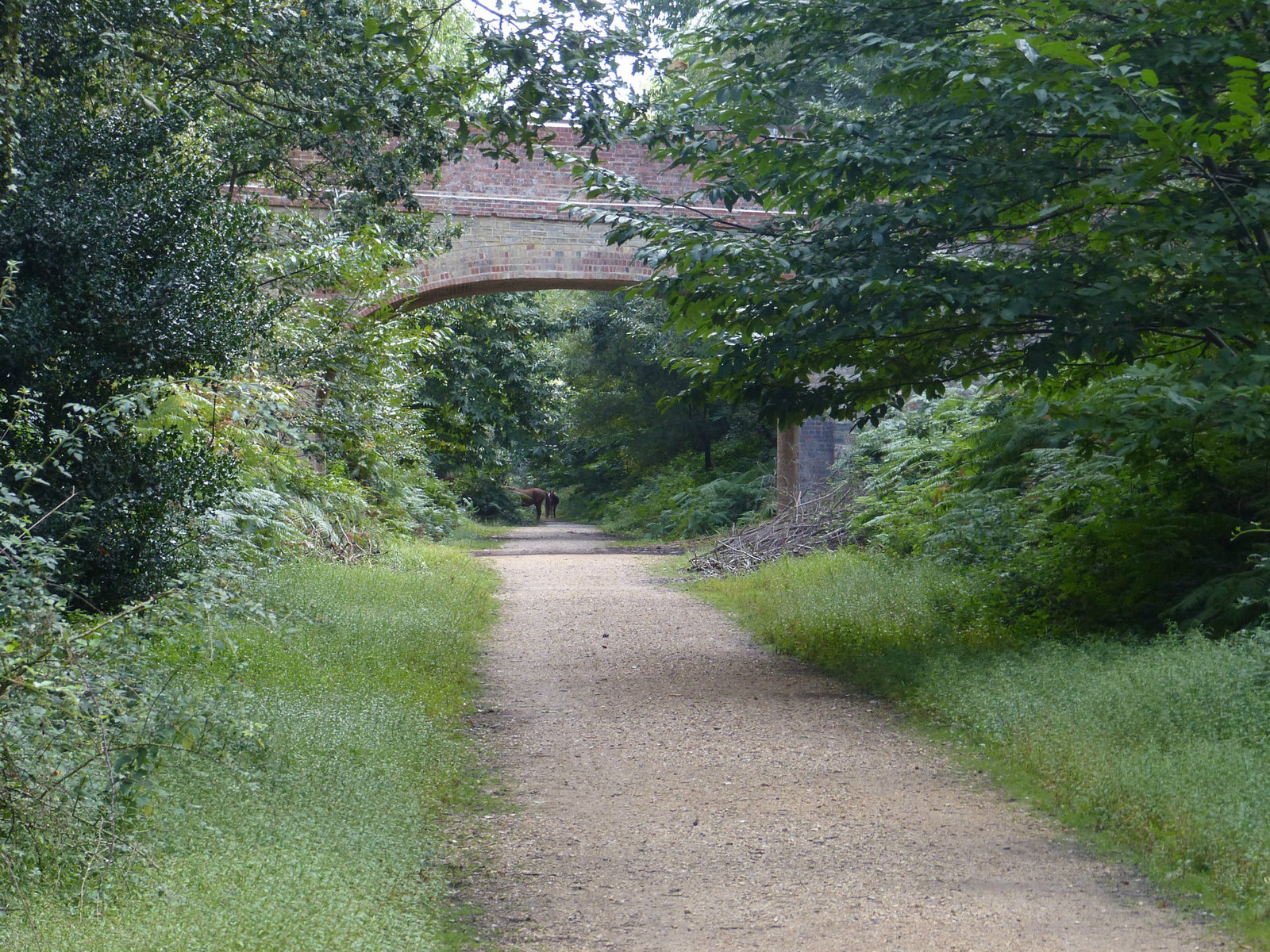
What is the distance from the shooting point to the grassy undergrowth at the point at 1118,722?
4.36 m

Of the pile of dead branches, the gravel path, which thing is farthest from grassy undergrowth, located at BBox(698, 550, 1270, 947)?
the pile of dead branches

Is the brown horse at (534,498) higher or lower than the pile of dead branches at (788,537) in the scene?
higher

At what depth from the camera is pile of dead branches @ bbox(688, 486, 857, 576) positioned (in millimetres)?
15516

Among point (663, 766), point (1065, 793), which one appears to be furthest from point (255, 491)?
point (1065, 793)

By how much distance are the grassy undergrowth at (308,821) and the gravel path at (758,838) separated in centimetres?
34

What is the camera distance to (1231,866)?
419 centimetres

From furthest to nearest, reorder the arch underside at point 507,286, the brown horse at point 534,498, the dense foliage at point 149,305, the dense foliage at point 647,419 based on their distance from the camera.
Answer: the brown horse at point 534,498, the dense foliage at point 647,419, the arch underside at point 507,286, the dense foliage at point 149,305

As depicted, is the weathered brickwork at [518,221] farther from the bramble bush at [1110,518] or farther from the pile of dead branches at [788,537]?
the bramble bush at [1110,518]

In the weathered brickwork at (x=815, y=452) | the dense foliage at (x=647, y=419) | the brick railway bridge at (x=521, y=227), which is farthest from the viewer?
the dense foliage at (x=647, y=419)

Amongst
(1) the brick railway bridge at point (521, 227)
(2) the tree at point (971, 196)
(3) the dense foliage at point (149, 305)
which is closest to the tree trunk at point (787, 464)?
(1) the brick railway bridge at point (521, 227)

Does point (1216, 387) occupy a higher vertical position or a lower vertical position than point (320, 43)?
lower

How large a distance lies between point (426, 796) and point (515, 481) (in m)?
52.9

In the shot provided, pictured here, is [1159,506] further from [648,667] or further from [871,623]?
[648,667]

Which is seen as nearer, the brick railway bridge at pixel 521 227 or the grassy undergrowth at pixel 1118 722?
the grassy undergrowth at pixel 1118 722
